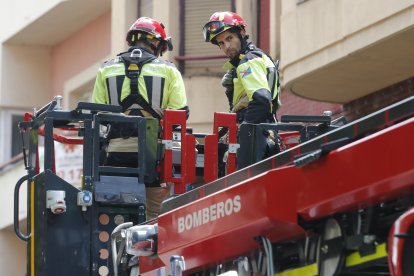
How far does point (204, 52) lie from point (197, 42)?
179 millimetres

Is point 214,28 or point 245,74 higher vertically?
point 214,28

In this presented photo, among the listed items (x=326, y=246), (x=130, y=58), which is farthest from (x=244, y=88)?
(x=326, y=246)

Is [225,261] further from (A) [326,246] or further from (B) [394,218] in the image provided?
(B) [394,218]

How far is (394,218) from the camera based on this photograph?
5.73 m

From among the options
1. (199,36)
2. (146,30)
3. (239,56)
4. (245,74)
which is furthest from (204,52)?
(245,74)

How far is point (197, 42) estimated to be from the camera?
19641 mm

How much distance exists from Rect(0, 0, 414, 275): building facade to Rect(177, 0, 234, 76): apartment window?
0.01 m

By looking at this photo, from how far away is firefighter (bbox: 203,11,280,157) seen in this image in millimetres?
9234

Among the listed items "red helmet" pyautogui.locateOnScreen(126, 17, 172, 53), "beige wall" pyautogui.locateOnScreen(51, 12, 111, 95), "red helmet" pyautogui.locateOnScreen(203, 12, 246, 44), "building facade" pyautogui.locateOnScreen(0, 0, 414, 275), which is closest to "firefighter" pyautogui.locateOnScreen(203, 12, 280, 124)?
"red helmet" pyautogui.locateOnScreen(203, 12, 246, 44)

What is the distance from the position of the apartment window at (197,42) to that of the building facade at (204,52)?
14mm

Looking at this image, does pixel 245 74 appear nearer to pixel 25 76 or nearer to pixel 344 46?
pixel 344 46

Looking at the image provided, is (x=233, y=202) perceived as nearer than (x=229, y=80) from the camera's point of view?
Yes

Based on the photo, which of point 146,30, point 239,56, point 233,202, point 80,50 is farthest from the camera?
point 80,50

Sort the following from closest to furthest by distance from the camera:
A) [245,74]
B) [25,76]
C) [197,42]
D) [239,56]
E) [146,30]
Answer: [245,74] < [239,56] < [146,30] < [197,42] < [25,76]
